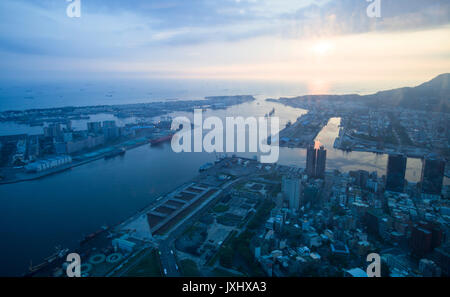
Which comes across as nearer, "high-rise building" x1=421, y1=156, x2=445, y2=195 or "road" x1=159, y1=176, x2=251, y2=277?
"road" x1=159, y1=176, x2=251, y2=277

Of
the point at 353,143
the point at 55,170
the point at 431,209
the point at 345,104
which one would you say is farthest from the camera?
the point at 345,104

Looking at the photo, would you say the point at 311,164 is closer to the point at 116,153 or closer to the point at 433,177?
the point at 433,177

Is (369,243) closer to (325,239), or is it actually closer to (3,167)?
(325,239)

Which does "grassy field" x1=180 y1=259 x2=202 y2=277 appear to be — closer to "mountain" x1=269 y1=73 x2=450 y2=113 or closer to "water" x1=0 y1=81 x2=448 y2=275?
"water" x1=0 y1=81 x2=448 y2=275

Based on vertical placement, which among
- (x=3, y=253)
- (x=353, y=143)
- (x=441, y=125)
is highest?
(x=441, y=125)

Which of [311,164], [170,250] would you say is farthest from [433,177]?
[170,250]

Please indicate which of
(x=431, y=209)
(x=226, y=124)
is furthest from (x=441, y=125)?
(x=226, y=124)

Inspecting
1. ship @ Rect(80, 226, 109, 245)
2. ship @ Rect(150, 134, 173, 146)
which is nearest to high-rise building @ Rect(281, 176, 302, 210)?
ship @ Rect(80, 226, 109, 245)
